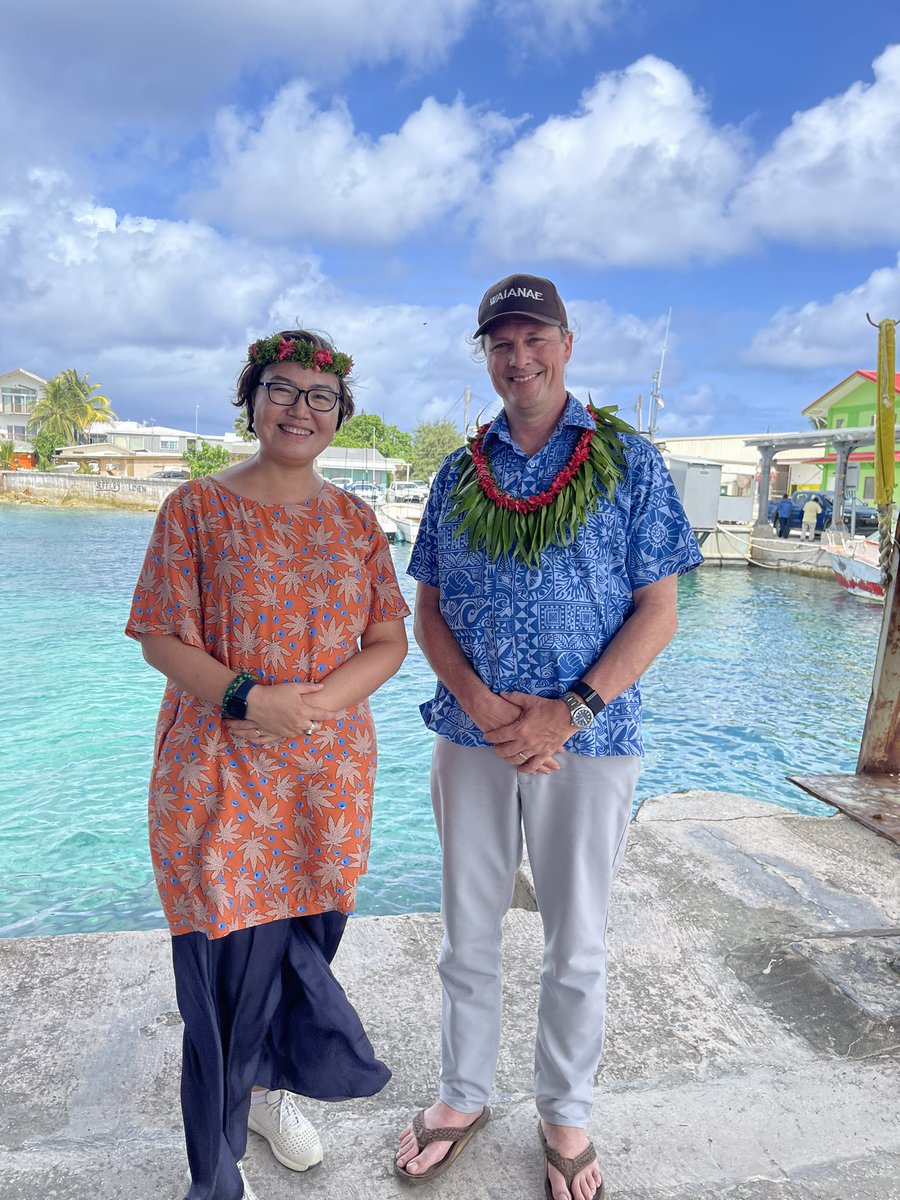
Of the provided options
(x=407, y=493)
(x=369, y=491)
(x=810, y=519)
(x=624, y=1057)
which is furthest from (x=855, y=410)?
(x=624, y=1057)

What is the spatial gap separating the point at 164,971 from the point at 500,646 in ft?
5.65

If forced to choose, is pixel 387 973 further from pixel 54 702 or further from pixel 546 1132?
pixel 54 702

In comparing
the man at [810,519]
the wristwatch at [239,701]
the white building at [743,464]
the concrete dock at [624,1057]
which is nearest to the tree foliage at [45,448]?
the white building at [743,464]

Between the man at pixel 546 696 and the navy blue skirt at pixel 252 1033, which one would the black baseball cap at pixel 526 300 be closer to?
the man at pixel 546 696

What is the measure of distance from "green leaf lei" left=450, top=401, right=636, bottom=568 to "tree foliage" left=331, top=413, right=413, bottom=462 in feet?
220

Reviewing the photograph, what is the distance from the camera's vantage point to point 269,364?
204 cm

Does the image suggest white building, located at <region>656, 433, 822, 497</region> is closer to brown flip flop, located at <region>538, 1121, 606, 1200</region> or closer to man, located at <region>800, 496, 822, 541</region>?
man, located at <region>800, 496, 822, 541</region>

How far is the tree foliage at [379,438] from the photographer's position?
69.5 metres

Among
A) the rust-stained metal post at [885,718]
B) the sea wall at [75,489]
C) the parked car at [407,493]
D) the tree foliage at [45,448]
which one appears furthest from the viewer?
the tree foliage at [45,448]

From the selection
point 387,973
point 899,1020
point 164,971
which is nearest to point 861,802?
point 899,1020

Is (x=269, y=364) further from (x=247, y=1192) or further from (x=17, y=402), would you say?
(x=17, y=402)

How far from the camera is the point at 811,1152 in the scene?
2.16 m

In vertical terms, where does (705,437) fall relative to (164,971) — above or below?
above

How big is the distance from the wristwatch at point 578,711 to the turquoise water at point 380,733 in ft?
13.9
